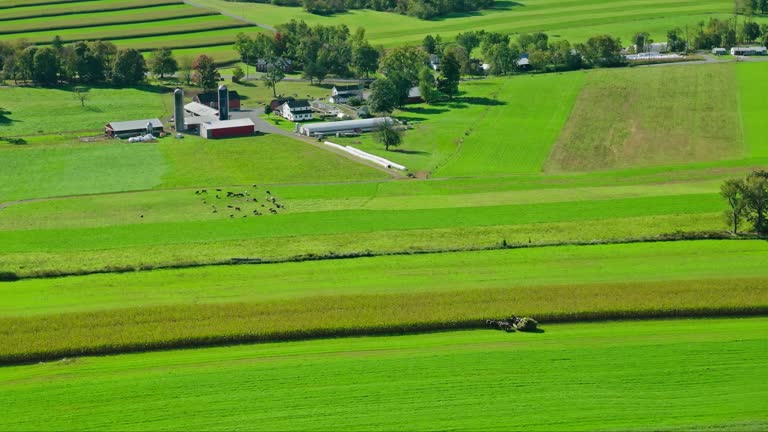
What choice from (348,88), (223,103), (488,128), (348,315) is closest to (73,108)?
(223,103)

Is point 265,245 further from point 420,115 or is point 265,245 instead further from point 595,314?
point 420,115

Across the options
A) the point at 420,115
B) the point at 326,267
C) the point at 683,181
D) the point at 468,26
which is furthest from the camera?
the point at 468,26

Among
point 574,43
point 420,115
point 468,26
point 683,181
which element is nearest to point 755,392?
point 683,181

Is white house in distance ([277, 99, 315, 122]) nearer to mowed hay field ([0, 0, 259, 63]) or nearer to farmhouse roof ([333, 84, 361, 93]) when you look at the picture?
farmhouse roof ([333, 84, 361, 93])

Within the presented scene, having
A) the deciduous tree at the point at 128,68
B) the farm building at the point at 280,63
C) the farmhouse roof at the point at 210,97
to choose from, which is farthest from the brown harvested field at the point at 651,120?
the deciduous tree at the point at 128,68

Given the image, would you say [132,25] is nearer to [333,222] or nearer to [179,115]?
[179,115]

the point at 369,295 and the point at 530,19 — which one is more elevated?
the point at 530,19
